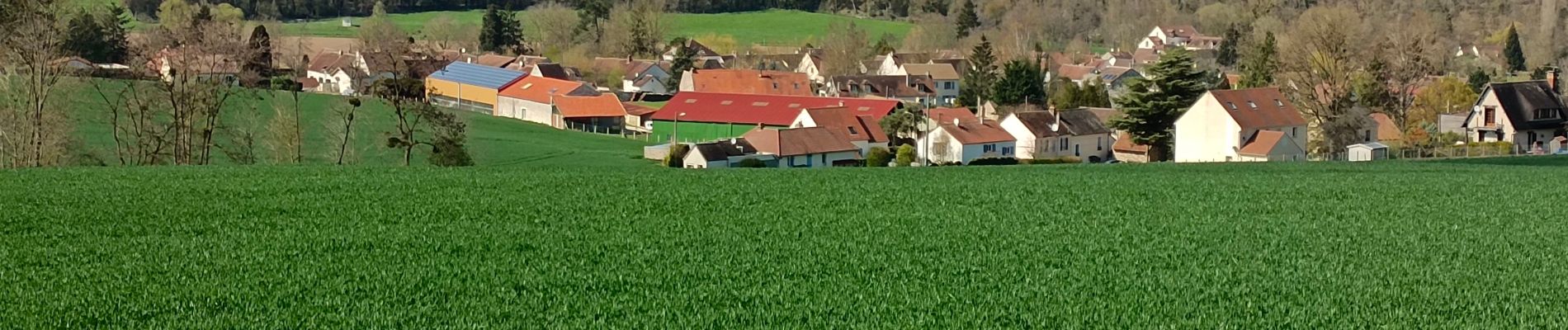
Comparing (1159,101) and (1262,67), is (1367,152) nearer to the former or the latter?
(1159,101)

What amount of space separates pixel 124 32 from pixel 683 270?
67.2 m

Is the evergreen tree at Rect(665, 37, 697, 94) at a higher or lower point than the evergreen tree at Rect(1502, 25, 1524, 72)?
lower

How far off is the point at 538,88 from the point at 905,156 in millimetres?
28391

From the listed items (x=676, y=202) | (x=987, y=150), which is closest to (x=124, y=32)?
(x=987, y=150)

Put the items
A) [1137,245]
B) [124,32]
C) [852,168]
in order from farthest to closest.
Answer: [124,32] < [852,168] < [1137,245]

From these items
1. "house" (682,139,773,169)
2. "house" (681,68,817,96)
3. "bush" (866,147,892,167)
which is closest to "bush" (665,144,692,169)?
"house" (682,139,773,169)

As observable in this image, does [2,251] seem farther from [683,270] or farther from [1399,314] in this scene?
[1399,314]

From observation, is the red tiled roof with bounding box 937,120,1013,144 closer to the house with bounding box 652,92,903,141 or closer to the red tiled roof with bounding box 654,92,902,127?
the house with bounding box 652,92,903,141

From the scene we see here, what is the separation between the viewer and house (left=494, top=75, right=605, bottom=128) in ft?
218

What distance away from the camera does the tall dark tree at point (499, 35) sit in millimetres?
105750

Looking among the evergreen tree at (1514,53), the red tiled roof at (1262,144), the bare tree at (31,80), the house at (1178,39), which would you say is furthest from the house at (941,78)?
the bare tree at (31,80)

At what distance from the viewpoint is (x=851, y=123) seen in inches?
2144

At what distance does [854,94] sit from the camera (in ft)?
275

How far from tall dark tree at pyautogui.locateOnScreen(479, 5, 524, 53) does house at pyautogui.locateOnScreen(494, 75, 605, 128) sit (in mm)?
30712
